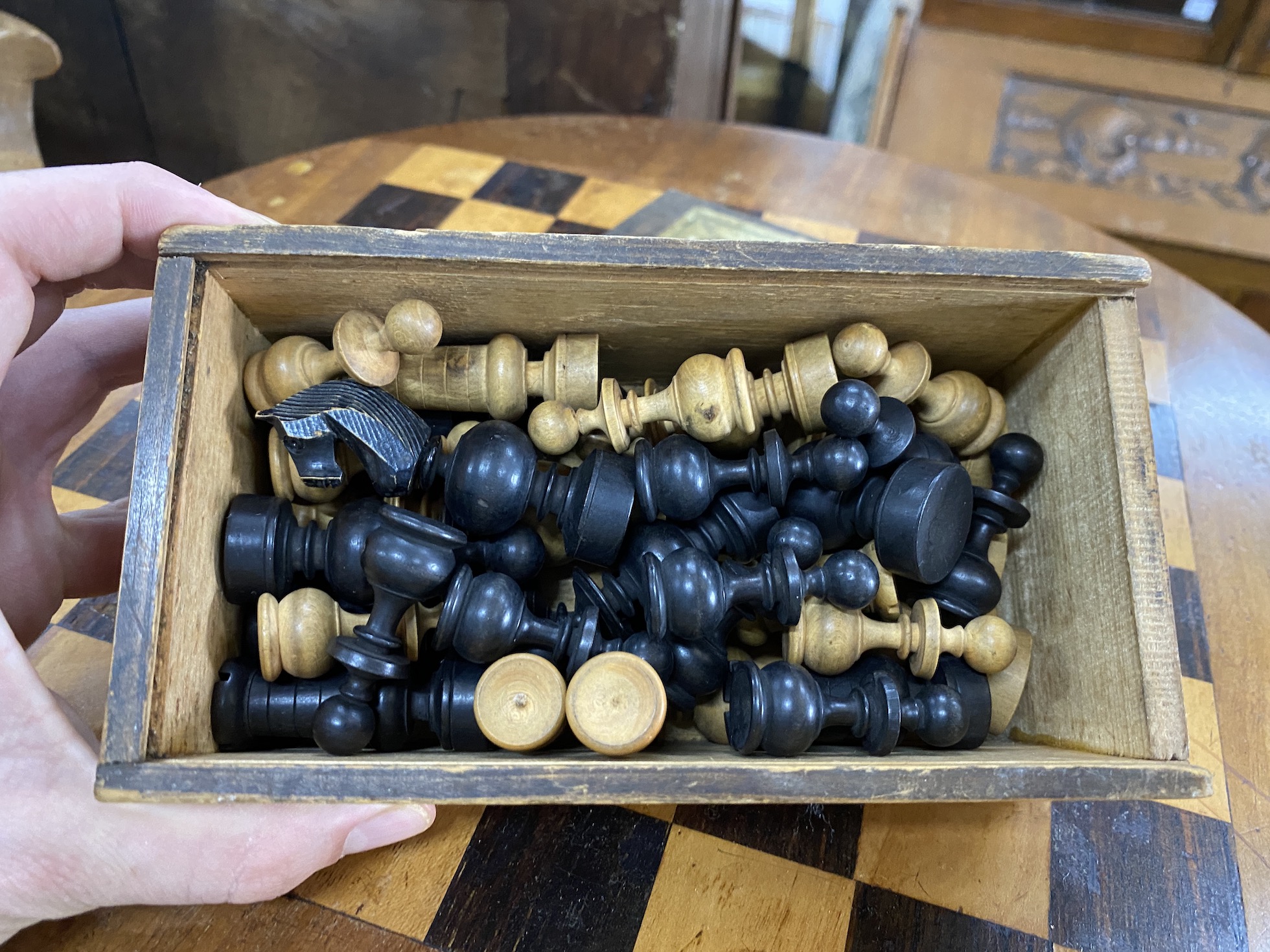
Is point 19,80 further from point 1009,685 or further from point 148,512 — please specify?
point 1009,685

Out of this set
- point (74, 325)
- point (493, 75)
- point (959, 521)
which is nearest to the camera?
point (959, 521)

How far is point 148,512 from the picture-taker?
69 centimetres

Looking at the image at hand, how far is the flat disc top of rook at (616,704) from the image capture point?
2.22ft

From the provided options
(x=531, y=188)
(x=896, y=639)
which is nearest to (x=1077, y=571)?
(x=896, y=639)

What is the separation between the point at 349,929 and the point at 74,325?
80cm

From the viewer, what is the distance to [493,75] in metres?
2.19

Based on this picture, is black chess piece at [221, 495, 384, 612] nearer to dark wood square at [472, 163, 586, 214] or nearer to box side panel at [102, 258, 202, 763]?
box side panel at [102, 258, 202, 763]

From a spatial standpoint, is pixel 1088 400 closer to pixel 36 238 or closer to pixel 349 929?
pixel 349 929

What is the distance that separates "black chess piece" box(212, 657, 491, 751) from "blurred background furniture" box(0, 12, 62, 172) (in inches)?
50.1

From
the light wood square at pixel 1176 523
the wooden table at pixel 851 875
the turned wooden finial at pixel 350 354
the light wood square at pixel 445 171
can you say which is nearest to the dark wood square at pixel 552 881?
the wooden table at pixel 851 875

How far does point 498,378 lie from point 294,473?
8.8 inches

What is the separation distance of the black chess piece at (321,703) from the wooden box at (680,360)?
2 centimetres

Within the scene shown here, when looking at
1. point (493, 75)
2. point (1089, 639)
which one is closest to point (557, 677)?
point (1089, 639)

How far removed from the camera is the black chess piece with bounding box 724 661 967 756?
27.8 inches
